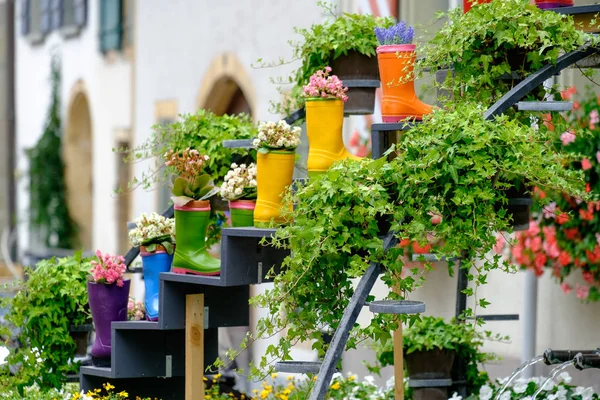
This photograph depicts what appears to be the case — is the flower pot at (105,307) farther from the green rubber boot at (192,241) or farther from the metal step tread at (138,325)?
the green rubber boot at (192,241)

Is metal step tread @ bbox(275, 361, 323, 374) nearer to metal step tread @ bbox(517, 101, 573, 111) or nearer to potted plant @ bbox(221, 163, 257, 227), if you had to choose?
potted plant @ bbox(221, 163, 257, 227)

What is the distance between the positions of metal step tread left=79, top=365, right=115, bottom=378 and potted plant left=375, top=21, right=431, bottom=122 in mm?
1633

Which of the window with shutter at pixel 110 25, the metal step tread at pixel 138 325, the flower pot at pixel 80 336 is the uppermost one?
the window with shutter at pixel 110 25

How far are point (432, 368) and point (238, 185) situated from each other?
150 cm

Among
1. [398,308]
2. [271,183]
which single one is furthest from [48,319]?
[398,308]

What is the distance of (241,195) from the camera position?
4863mm

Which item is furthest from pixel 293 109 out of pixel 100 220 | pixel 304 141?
pixel 100 220

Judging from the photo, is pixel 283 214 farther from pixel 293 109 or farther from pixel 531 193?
pixel 293 109

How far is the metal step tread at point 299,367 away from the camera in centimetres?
403

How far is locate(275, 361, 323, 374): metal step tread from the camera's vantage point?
13.2 feet

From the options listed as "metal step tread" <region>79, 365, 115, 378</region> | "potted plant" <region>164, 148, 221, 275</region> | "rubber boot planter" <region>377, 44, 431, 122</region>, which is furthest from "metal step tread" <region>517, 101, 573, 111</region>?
"metal step tread" <region>79, 365, 115, 378</region>

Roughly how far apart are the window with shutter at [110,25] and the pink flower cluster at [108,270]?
855cm

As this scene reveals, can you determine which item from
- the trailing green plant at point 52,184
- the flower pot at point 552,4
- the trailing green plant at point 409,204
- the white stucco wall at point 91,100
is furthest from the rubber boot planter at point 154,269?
the trailing green plant at point 52,184

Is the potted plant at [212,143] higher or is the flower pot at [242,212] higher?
the potted plant at [212,143]
